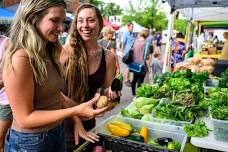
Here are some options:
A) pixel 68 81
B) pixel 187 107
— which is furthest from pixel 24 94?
pixel 187 107

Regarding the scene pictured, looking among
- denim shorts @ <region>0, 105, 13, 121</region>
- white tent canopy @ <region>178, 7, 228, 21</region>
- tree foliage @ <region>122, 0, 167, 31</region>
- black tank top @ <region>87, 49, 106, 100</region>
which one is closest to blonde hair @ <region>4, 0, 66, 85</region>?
black tank top @ <region>87, 49, 106, 100</region>

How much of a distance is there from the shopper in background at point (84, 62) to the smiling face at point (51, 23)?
72 cm

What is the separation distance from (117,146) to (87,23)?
42.2 inches

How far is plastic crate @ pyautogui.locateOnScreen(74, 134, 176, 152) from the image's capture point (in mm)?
1817

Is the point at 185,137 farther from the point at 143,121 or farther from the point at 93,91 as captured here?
the point at 93,91

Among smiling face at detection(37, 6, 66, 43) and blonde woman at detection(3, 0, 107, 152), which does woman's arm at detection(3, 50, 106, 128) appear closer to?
blonde woman at detection(3, 0, 107, 152)

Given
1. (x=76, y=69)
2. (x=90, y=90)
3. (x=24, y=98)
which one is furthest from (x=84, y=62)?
(x=24, y=98)

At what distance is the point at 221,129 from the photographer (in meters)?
1.90

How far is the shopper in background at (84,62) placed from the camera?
7.93 ft

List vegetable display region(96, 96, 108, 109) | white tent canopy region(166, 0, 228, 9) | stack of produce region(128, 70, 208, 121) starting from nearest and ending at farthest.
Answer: vegetable display region(96, 96, 108, 109) → stack of produce region(128, 70, 208, 121) → white tent canopy region(166, 0, 228, 9)

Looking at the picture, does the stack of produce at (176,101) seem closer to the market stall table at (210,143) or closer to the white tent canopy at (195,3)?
the market stall table at (210,143)

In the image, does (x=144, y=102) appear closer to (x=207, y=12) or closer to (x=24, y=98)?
(x=24, y=98)

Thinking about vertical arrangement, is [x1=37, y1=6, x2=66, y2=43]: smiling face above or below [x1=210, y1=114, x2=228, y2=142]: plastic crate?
above

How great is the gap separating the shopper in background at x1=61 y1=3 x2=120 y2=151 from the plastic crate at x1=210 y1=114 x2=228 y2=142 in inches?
35.5
